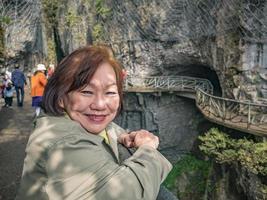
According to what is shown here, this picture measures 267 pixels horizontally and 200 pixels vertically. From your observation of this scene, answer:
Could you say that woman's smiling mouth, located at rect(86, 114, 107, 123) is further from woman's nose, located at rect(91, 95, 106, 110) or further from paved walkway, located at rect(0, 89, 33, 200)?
paved walkway, located at rect(0, 89, 33, 200)

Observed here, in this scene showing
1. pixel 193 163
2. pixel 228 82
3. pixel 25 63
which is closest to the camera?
pixel 228 82

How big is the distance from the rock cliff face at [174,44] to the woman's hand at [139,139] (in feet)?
32.6

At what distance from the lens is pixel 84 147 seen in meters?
0.93

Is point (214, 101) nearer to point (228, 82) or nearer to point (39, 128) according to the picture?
point (228, 82)

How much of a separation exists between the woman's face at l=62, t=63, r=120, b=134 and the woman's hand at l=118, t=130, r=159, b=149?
0.15 metres

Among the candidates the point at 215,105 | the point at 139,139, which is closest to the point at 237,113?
the point at 215,105

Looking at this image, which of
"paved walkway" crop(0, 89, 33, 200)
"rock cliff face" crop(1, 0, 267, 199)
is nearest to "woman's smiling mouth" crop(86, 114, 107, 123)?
"paved walkway" crop(0, 89, 33, 200)

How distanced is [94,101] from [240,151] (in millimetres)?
8256

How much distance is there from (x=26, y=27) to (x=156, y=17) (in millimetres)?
8258

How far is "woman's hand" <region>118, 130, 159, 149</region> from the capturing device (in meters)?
1.17

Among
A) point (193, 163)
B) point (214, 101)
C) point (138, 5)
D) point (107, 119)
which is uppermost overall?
point (138, 5)

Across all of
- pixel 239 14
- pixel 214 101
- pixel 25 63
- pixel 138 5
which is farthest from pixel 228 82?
pixel 25 63

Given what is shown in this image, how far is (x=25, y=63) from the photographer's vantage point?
19.5 meters

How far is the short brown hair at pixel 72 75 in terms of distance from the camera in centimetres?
111
